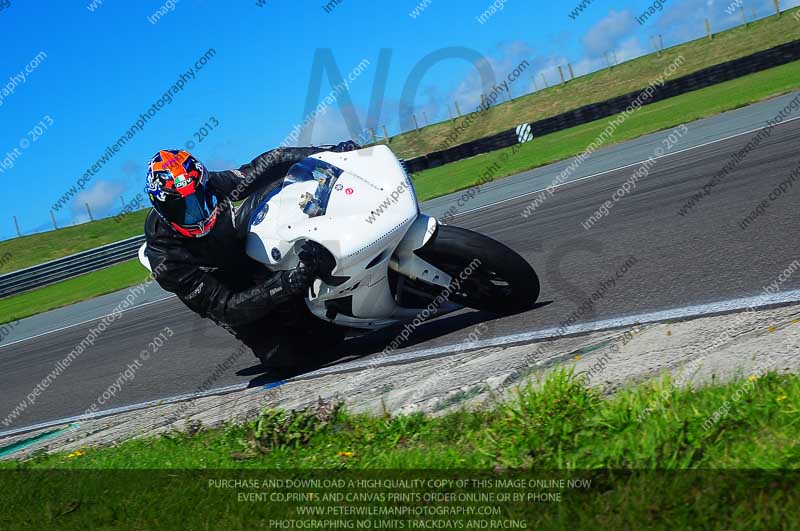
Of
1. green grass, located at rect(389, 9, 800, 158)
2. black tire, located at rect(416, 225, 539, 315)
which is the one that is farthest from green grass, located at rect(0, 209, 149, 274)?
black tire, located at rect(416, 225, 539, 315)

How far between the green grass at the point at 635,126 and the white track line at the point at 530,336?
12.4 m

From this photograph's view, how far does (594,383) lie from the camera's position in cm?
354

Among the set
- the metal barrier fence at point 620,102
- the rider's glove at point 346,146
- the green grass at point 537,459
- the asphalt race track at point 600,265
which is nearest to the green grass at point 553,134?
the metal barrier fence at point 620,102

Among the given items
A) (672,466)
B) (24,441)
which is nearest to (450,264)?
(672,466)

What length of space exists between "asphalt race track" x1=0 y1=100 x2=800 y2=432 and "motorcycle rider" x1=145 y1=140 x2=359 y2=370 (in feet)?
1.95

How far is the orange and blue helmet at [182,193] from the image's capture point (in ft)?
16.5

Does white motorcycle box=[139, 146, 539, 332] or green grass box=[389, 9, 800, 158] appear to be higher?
green grass box=[389, 9, 800, 158]

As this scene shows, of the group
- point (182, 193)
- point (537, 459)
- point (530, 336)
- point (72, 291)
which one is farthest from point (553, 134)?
point (537, 459)

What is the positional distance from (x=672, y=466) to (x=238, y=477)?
1.85m

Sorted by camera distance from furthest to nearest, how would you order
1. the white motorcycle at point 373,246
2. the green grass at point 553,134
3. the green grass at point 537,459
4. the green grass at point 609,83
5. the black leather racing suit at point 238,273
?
the green grass at point 609,83 < the green grass at point 553,134 < the black leather racing suit at point 238,273 < the white motorcycle at point 373,246 < the green grass at point 537,459

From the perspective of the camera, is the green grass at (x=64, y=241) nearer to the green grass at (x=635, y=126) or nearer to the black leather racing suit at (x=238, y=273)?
the green grass at (x=635, y=126)

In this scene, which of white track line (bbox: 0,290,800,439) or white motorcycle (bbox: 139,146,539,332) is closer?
white track line (bbox: 0,290,800,439)

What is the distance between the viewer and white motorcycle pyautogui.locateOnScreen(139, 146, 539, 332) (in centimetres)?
514

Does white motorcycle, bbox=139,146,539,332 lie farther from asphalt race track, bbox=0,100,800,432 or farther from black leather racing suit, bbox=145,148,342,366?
asphalt race track, bbox=0,100,800,432
